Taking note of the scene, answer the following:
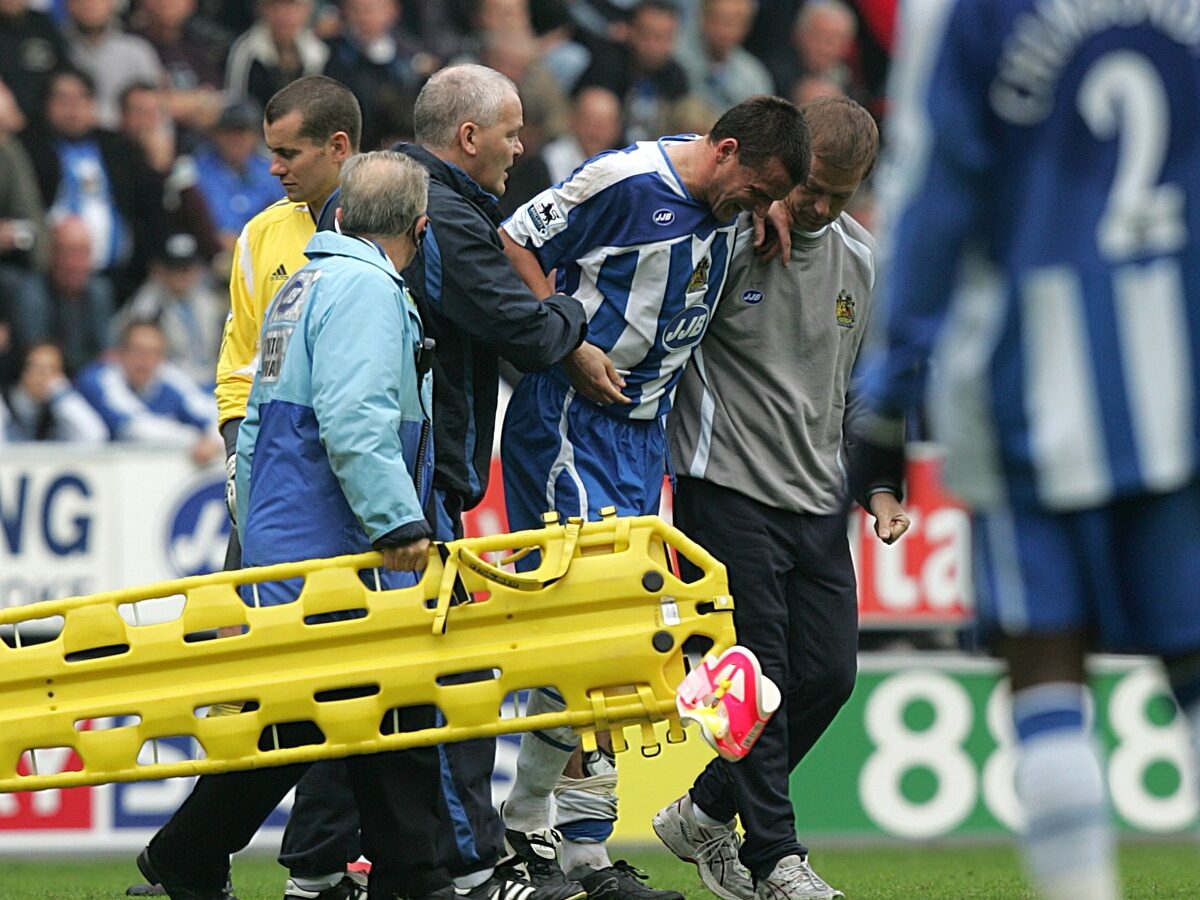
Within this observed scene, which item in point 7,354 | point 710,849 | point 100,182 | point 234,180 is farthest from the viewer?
point 234,180

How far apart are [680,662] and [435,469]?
35.8 inches

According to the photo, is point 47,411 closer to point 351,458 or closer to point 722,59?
point 722,59

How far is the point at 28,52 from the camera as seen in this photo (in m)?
11.7

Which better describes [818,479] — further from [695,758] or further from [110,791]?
[110,791]

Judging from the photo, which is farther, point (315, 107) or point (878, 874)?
point (878, 874)

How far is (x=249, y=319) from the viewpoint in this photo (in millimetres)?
5945

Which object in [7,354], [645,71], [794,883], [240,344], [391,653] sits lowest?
[794,883]

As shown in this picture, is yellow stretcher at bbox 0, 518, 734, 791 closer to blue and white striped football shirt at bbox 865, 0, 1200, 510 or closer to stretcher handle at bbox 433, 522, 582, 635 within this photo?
stretcher handle at bbox 433, 522, 582, 635

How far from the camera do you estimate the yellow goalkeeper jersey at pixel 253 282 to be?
5891 mm

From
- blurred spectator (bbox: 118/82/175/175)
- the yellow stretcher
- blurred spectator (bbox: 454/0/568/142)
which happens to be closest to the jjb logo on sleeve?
the yellow stretcher

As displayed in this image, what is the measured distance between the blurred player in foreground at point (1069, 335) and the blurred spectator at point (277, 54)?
898 cm

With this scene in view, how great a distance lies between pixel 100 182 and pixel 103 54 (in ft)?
3.17

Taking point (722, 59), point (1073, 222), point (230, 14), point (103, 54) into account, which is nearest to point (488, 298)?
point (1073, 222)

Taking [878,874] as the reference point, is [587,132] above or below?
above
